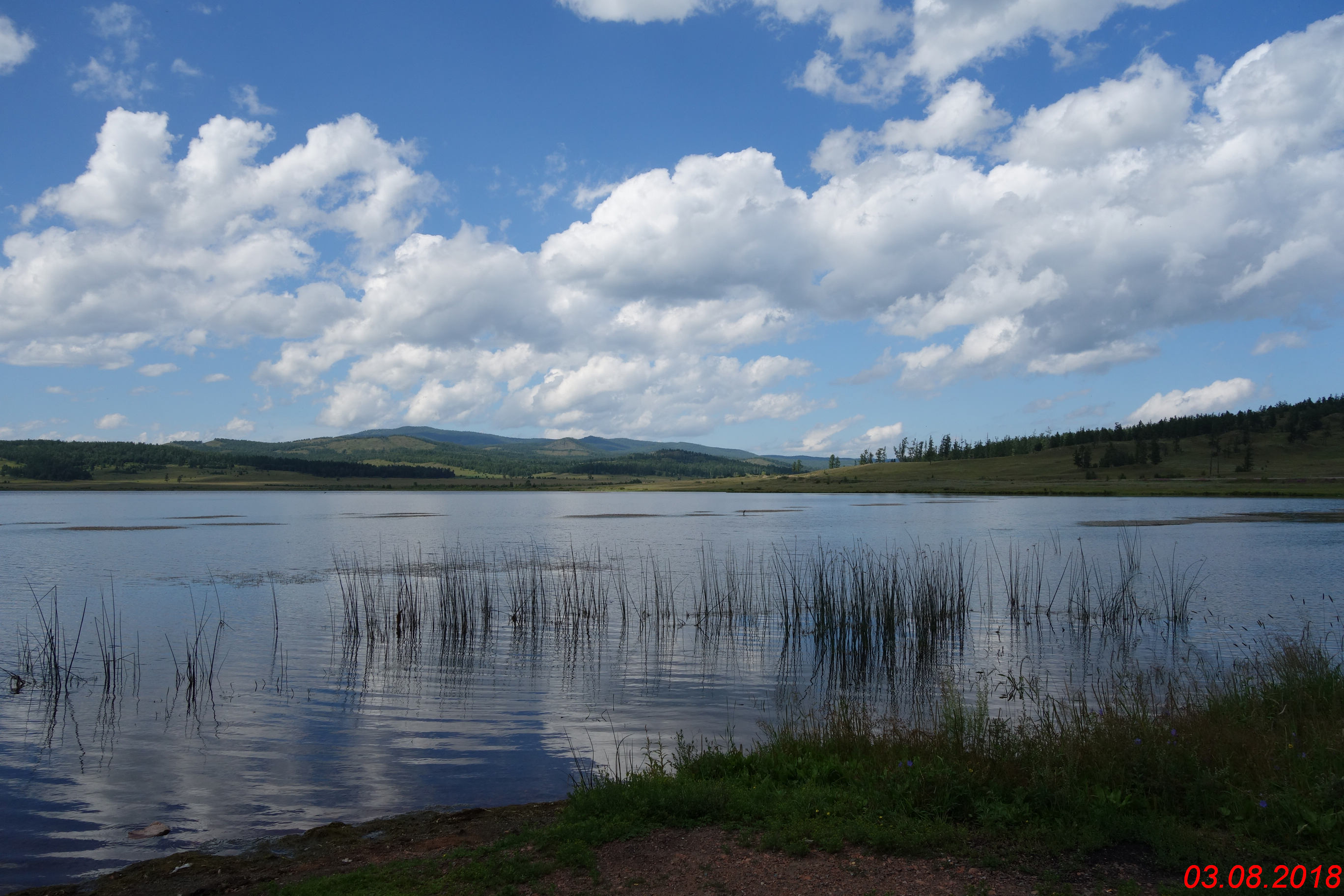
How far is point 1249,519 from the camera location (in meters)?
52.2

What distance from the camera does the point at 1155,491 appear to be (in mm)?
85562

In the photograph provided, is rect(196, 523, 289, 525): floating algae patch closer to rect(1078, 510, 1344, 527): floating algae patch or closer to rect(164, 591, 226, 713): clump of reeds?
rect(164, 591, 226, 713): clump of reeds

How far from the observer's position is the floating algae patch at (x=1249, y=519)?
49.8 metres

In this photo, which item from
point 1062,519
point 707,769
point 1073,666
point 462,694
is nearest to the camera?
point 707,769

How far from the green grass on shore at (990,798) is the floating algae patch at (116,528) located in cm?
5756

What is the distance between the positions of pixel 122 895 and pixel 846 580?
21963 mm

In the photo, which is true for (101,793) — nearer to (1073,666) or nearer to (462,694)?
(462,694)

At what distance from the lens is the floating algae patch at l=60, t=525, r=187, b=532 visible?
53.9 m

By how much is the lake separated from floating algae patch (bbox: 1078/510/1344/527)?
27.1ft

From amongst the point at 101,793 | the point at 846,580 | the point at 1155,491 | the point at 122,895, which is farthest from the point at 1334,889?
the point at 1155,491
